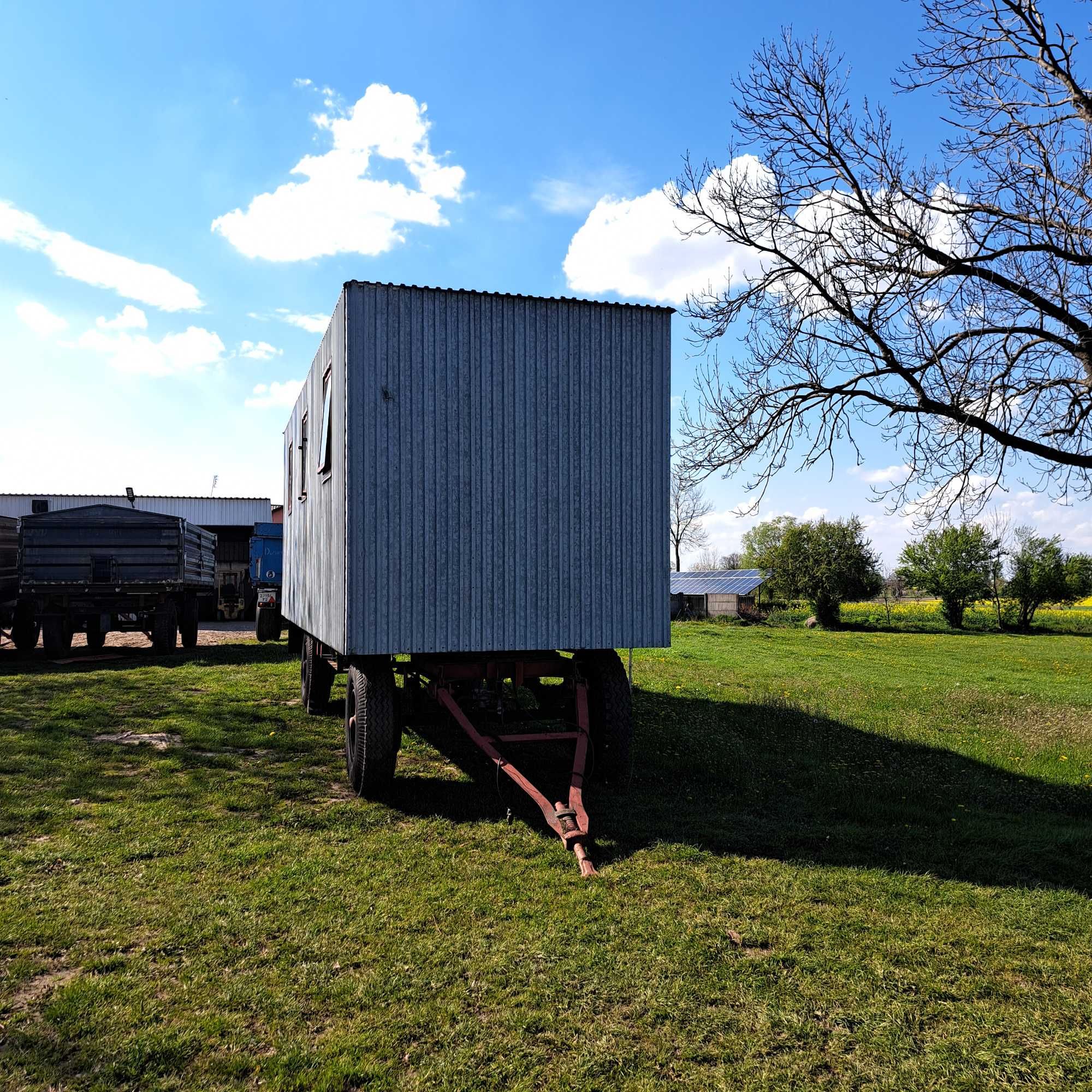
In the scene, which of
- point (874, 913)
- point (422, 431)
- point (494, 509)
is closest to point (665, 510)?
point (494, 509)

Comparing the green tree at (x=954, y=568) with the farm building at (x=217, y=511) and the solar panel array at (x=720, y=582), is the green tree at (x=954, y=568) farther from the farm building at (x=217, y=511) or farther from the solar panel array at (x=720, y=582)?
the farm building at (x=217, y=511)

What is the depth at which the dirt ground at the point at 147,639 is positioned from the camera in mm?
16609

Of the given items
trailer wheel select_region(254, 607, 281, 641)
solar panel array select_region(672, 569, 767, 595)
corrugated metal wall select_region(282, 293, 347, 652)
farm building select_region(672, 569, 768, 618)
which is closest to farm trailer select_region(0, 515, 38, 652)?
trailer wheel select_region(254, 607, 281, 641)

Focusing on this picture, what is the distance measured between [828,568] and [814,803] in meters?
33.4

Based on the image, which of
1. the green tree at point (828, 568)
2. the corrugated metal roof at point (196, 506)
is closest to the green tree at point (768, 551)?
the green tree at point (828, 568)

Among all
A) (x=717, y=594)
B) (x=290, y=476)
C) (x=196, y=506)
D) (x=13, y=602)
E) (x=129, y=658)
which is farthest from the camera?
(x=717, y=594)

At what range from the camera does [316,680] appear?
984 cm

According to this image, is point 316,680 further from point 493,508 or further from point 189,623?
point 189,623

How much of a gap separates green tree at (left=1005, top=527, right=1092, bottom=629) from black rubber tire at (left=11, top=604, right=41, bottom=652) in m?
42.0

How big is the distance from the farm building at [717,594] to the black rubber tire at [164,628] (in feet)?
99.3

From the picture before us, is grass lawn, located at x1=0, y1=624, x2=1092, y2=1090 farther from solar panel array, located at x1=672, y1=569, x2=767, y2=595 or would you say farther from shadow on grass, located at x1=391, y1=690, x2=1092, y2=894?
solar panel array, located at x1=672, y1=569, x2=767, y2=595

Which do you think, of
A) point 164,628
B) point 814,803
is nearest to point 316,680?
point 814,803

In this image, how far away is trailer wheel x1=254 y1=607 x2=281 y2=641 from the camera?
1905 cm

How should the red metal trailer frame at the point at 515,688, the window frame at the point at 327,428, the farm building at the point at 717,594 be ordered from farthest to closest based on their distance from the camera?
the farm building at the point at 717,594, the window frame at the point at 327,428, the red metal trailer frame at the point at 515,688
